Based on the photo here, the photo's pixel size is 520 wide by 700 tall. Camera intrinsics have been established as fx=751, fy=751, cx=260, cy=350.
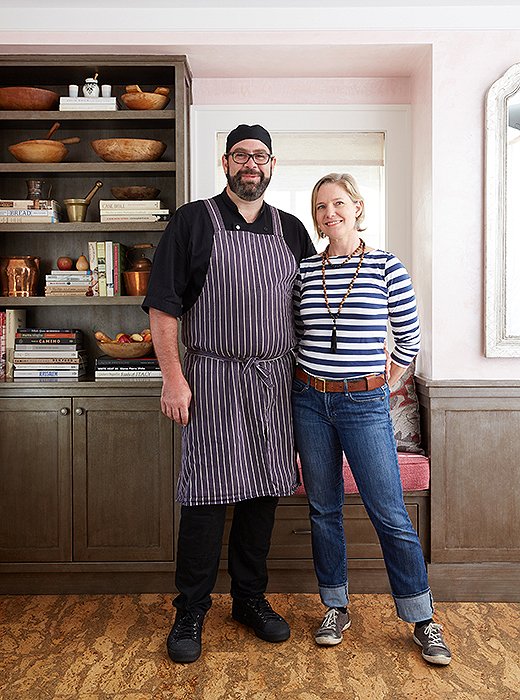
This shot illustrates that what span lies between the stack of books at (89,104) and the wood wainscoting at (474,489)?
190 cm

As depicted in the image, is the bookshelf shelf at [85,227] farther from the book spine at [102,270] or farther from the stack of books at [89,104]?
the stack of books at [89,104]

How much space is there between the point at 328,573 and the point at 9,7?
8.96 ft

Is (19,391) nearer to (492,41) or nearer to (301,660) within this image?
(301,660)

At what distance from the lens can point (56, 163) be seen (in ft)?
11.2

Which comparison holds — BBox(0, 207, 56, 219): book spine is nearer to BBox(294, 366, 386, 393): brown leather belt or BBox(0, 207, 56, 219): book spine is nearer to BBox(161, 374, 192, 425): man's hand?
BBox(161, 374, 192, 425): man's hand

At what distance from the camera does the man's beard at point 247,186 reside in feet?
8.86

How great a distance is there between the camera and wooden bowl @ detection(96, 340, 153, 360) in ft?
11.0

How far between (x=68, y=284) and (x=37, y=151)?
0.61m

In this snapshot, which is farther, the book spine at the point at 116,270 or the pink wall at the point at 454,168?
the book spine at the point at 116,270

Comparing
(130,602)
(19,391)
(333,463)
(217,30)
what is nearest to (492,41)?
(217,30)

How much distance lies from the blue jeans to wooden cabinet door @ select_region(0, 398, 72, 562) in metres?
1.16

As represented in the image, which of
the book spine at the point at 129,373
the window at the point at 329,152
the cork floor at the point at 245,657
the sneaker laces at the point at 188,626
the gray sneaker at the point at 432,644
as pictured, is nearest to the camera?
the cork floor at the point at 245,657

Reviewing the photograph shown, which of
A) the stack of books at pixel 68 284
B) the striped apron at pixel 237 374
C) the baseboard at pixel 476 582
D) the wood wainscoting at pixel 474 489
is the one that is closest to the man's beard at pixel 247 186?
the striped apron at pixel 237 374

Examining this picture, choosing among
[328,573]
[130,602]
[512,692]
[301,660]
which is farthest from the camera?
[130,602]
